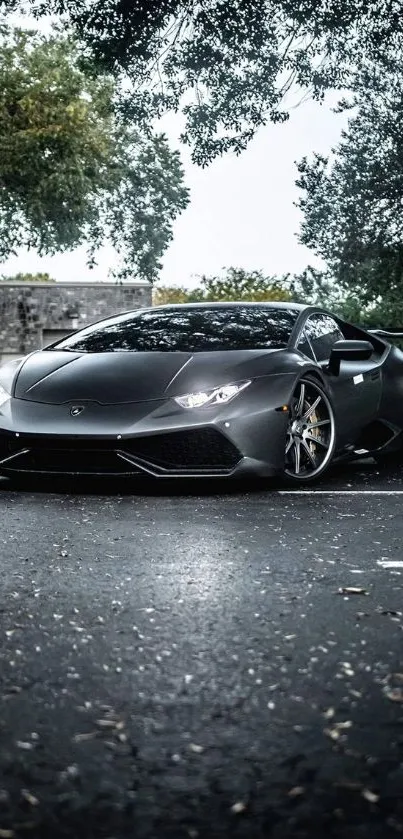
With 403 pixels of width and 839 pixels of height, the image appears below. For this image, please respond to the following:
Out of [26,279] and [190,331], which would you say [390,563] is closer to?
[190,331]

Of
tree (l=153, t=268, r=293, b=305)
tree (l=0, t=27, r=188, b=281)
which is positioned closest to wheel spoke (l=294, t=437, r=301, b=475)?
tree (l=0, t=27, r=188, b=281)

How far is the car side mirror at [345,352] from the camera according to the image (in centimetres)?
817

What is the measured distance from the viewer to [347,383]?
329 inches

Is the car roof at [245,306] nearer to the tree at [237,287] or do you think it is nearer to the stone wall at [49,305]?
the tree at [237,287]

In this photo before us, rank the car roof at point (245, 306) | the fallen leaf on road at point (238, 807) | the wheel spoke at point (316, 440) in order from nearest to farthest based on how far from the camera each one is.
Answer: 1. the fallen leaf on road at point (238, 807)
2. the wheel spoke at point (316, 440)
3. the car roof at point (245, 306)

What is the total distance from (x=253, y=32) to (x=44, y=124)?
30.7 feet

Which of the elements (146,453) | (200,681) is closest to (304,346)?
(146,453)

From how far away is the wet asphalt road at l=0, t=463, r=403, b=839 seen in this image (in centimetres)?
239

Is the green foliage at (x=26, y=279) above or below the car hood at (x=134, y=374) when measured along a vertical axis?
above

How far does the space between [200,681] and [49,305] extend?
123 feet

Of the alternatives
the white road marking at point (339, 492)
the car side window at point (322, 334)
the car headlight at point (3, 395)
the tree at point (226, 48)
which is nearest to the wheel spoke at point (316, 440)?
the white road marking at point (339, 492)

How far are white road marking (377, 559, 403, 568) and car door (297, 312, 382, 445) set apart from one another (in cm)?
296

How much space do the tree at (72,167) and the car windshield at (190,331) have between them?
1805cm

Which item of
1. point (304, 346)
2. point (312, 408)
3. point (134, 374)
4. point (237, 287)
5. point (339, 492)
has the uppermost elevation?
point (237, 287)
